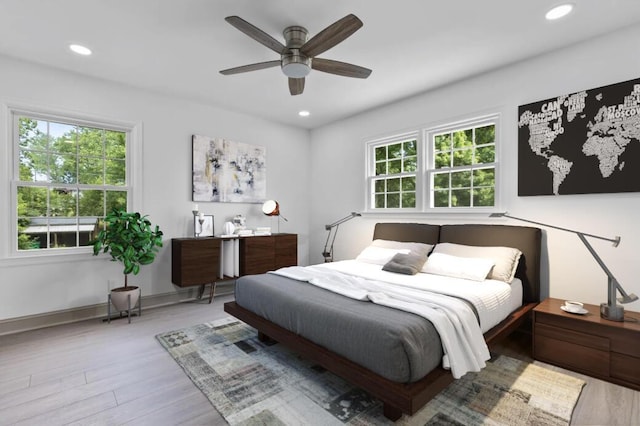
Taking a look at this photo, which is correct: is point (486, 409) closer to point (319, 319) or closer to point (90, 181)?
point (319, 319)

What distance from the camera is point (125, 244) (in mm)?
3504

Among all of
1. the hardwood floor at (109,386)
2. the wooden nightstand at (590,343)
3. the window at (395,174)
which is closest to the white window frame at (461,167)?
the window at (395,174)

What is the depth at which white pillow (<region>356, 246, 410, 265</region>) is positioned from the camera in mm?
3748

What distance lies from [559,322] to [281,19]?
11.1 ft

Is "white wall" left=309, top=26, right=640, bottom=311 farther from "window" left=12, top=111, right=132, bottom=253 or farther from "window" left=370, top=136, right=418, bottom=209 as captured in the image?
"window" left=12, top=111, right=132, bottom=253

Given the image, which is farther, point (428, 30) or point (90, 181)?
point (90, 181)

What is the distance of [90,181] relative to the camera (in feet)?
12.5

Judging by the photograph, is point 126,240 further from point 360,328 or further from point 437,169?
point 437,169

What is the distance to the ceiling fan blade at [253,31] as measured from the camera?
2.12 meters

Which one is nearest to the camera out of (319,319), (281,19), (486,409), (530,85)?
(486,409)

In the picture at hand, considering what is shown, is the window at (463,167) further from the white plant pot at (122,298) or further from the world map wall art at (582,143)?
the white plant pot at (122,298)

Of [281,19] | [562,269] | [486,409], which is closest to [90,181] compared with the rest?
[281,19]

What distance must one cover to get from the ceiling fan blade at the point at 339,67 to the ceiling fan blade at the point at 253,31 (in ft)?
1.08

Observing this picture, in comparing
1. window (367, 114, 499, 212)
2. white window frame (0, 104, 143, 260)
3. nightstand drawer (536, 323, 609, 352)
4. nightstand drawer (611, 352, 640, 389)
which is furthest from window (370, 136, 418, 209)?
white window frame (0, 104, 143, 260)
